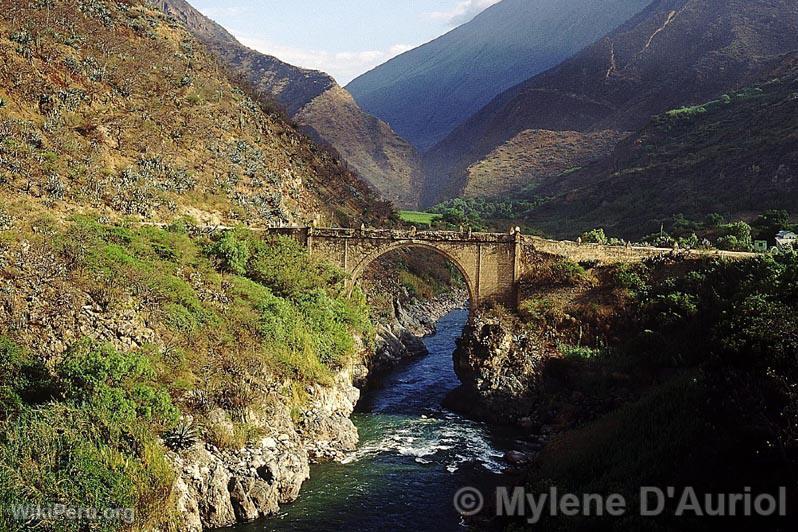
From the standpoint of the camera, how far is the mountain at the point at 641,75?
110 meters

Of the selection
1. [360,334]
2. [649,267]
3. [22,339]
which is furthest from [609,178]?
[22,339]

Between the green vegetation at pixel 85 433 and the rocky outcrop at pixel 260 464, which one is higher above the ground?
the green vegetation at pixel 85 433

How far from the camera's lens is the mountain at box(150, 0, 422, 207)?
137 meters

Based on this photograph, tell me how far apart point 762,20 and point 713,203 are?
6771cm

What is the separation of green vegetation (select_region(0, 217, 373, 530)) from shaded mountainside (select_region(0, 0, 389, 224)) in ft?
15.4

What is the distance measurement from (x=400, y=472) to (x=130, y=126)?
92.4 feet

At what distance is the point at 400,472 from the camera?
2373cm

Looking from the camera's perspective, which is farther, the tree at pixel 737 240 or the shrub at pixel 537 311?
the tree at pixel 737 240

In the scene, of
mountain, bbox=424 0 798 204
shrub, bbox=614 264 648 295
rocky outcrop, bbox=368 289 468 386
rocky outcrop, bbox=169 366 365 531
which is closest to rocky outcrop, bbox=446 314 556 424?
shrub, bbox=614 264 648 295

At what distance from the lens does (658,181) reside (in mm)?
→ 78875

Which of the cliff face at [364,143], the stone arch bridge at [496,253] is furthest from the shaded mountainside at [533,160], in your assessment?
the stone arch bridge at [496,253]

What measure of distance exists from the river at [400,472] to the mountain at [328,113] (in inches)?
4008

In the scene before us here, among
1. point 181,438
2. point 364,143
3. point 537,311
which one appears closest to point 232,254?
point 181,438

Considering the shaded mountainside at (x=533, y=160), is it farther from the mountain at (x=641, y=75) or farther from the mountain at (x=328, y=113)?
the mountain at (x=328, y=113)
